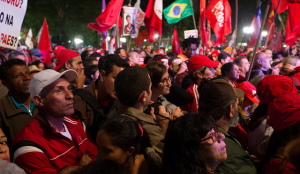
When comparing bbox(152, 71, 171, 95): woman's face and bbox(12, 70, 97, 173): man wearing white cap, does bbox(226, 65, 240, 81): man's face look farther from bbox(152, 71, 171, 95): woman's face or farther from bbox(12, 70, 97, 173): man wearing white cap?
bbox(12, 70, 97, 173): man wearing white cap

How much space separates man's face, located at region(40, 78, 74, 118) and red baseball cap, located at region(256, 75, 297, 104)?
2.22m

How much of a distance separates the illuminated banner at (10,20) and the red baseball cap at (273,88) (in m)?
3.90

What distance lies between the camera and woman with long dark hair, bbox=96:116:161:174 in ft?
6.14

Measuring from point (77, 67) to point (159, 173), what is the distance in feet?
9.91

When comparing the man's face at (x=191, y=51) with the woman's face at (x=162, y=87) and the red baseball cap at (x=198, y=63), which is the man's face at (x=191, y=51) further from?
the woman's face at (x=162, y=87)

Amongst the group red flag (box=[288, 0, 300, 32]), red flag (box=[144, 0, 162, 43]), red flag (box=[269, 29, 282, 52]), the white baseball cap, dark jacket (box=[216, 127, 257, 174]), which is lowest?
dark jacket (box=[216, 127, 257, 174])

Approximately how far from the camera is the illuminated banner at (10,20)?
3.98 meters

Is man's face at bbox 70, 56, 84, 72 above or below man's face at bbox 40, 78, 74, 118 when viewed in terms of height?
above

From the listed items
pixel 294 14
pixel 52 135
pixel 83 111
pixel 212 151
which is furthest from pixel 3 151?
pixel 294 14

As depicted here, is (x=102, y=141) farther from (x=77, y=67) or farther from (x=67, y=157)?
(x=77, y=67)

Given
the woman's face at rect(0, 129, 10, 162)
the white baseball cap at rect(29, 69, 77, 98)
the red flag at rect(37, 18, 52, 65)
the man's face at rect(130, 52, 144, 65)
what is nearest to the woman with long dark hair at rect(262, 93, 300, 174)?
the white baseball cap at rect(29, 69, 77, 98)

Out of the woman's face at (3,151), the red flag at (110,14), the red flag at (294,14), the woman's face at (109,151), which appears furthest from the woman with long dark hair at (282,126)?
the red flag at (110,14)

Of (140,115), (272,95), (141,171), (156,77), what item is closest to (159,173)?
(141,171)

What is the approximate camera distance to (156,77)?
3131mm
